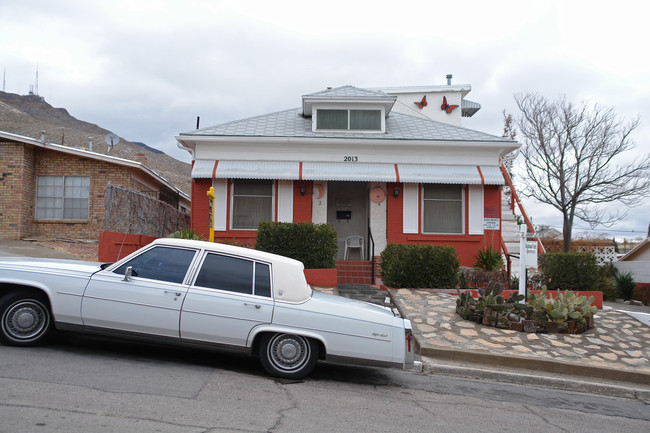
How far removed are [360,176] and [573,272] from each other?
5797 mm

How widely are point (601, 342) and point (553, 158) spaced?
48.2 feet

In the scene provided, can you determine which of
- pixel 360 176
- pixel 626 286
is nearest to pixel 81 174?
pixel 360 176

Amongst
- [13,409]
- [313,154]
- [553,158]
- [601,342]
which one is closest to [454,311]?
[601,342]

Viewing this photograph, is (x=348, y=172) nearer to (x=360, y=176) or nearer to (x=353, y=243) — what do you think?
(x=360, y=176)

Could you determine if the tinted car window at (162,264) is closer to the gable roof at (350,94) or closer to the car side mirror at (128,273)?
the car side mirror at (128,273)

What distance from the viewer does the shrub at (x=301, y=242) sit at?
1168cm

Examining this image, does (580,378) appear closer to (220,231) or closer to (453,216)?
(453,216)

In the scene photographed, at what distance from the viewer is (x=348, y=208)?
16.7 metres

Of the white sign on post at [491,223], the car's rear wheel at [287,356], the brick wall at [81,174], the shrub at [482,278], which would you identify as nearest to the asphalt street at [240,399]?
the car's rear wheel at [287,356]

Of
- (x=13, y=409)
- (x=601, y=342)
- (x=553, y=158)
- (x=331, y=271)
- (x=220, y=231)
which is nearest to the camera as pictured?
(x=13, y=409)

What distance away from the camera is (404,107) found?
23.7 metres

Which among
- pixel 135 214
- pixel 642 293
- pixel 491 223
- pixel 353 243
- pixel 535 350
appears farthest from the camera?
pixel 642 293

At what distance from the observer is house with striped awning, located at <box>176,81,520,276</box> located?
14.8 meters

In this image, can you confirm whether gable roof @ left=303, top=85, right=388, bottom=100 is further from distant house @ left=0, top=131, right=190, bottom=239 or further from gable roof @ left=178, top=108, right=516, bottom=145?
distant house @ left=0, top=131, right=190, bottom=239
